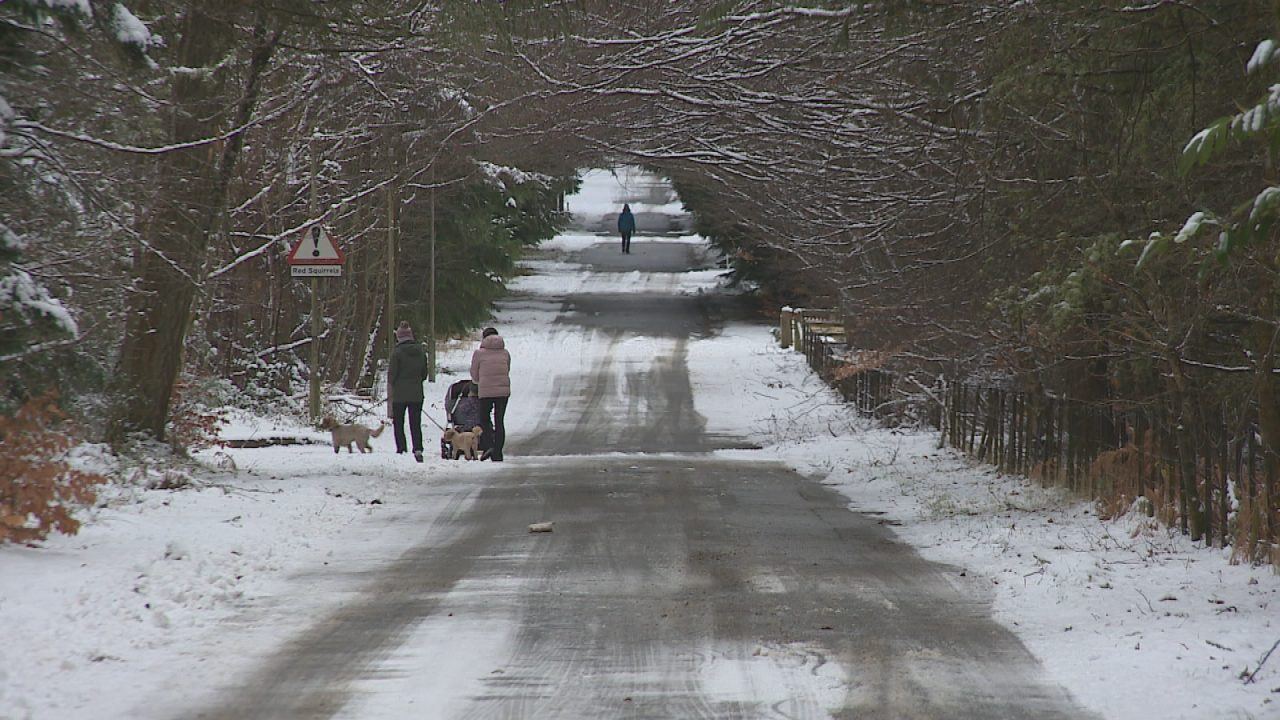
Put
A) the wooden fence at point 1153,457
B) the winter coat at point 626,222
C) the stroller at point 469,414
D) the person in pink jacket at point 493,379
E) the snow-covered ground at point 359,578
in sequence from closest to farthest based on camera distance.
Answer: the snow-covered ground at point 359,578 < the wooden fence at point 1153,457 < the person in pink jacket at point 493,379 < the stroller at point 469,414 < the winter coat at point 626,222

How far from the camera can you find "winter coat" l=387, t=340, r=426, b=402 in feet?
61.1

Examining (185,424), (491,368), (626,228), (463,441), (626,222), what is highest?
(626,222)

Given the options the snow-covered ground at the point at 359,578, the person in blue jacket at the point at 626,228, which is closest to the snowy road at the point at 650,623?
the snow-covered ground at the point at 359,578

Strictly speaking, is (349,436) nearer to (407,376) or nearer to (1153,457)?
(407,376)

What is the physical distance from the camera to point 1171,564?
Result: 368 inches

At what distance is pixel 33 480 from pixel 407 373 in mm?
9963

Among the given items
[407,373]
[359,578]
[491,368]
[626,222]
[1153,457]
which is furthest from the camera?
[626,222]

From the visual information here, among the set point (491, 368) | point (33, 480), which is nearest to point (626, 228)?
A: point (491, 368)

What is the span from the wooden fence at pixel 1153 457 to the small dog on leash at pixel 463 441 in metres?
6.47

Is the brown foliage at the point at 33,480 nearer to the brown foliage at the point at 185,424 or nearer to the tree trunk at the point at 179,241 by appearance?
the tree trunk at the point at 179,241

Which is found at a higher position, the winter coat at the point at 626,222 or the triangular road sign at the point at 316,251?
the winter coat at the point at 626,222

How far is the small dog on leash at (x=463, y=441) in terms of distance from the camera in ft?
61.1

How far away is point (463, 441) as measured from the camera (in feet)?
61.1

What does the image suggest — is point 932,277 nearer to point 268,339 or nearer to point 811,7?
point 811,7
